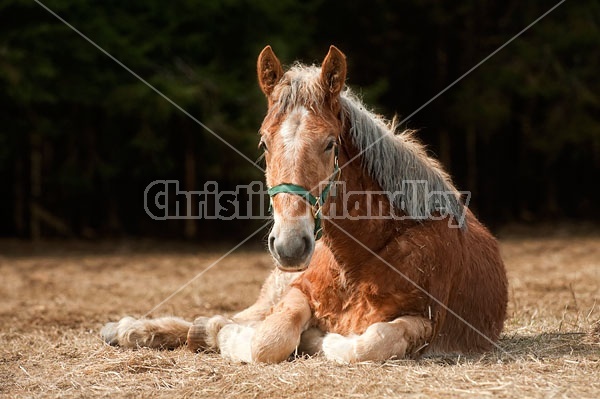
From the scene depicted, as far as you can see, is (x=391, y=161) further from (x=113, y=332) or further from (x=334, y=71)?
(x=113, y=332)

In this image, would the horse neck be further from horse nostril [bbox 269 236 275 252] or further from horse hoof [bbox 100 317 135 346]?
horse hoof [bbox 100 317 135 346]

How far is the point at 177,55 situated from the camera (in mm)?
16547

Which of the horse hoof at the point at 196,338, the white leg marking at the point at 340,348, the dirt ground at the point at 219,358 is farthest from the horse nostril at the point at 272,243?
the horse hoof at the point at 196,338

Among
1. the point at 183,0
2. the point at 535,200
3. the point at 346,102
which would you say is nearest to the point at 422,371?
the point at 346,102

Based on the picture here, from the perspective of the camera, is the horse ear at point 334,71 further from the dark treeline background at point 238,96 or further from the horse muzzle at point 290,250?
the dark treeline background at point 238,96

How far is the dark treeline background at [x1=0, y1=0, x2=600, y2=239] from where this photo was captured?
15594 millimetres

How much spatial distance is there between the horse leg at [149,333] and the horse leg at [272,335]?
505mm

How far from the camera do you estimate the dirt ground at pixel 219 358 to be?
12.5 feet

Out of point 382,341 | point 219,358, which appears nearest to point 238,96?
point 219,358

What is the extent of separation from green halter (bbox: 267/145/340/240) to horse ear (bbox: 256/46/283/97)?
630 mm

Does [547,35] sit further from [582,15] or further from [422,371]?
[422,371]

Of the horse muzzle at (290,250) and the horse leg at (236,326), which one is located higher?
the horse muzzle at (290,250)

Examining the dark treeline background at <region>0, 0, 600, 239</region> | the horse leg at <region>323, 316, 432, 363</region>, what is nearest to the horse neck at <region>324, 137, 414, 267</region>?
the horse leg at <region>323, 316, 432, 363</region>

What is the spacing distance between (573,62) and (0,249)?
1543 cm
